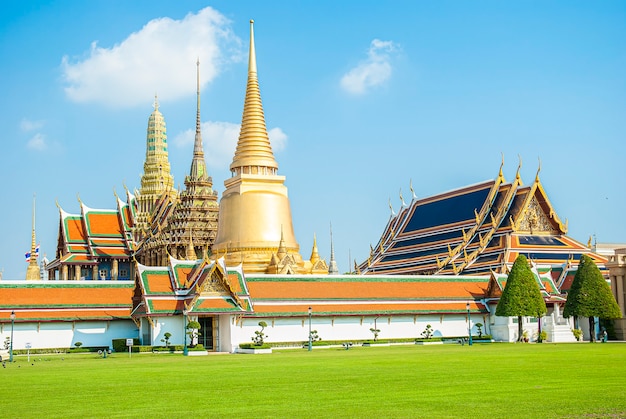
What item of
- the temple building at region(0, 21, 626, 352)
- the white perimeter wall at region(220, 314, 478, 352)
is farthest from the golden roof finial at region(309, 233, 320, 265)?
the white perimeter wall at region(220, 314, 478, 352)

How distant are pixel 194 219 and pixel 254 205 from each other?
17219mm

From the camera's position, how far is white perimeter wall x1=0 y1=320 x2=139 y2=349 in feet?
139

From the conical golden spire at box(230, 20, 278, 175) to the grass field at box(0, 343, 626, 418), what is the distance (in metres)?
38.0

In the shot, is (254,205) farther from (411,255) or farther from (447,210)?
(447,210)

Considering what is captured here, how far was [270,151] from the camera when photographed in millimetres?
64875

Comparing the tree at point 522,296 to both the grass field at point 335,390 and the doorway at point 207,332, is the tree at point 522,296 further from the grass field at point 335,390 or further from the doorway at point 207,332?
the grass field at point 335,390

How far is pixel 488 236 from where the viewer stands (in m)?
61.2

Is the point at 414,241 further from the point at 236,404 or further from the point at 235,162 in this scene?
the point at 236,404

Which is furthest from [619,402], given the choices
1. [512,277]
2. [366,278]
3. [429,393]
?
[366,278]

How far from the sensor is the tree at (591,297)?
43469 mm

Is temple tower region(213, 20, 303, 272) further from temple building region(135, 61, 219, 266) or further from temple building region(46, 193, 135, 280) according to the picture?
temple building region(46, 193, 135, 280)

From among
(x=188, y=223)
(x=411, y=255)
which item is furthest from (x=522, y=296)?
(x=188, y=223)

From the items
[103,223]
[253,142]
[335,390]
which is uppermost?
[253,142]

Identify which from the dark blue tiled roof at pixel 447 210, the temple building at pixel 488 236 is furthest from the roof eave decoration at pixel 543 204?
the dark blue tiled roof at pixel 447 210
